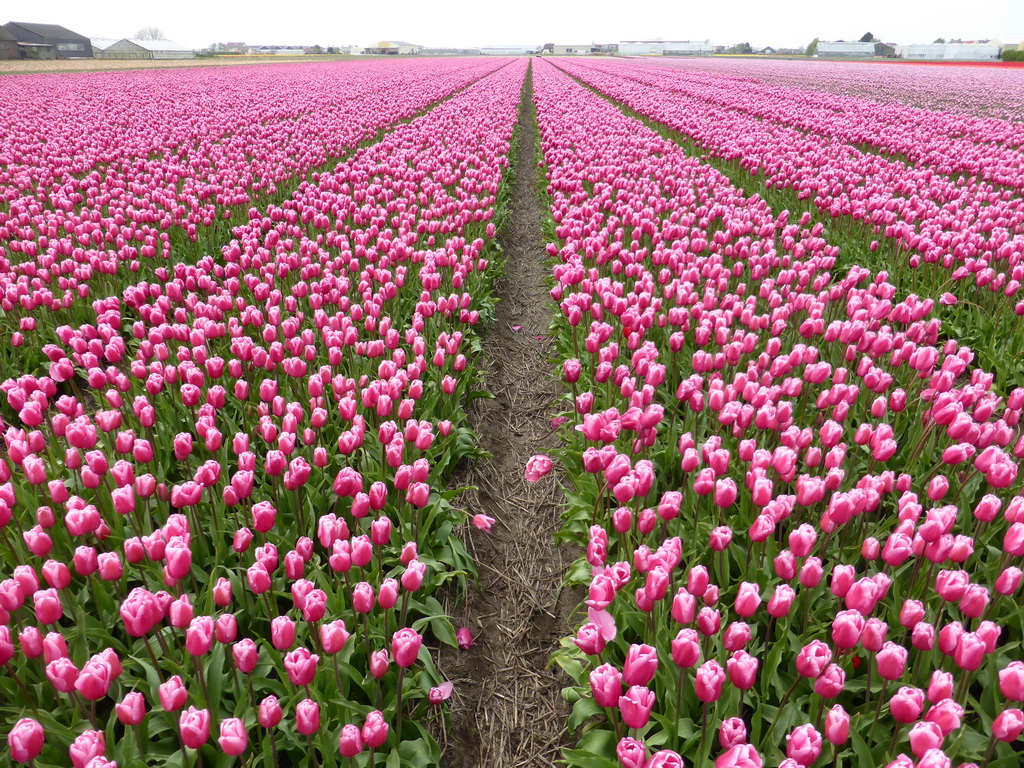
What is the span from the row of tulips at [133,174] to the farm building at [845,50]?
121824mm

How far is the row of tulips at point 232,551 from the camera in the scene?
2.02 meters

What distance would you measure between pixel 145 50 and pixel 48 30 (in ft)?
41.5

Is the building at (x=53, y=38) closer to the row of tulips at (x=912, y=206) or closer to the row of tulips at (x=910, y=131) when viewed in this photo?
the row of tulips at (x=910, y=131)

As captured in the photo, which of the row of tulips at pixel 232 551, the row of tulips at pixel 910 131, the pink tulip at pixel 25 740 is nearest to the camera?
the pink tulip at pixel 25 740

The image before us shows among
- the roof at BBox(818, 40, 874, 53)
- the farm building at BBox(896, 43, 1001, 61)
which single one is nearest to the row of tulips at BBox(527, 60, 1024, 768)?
the farm building at BBox(896, 43, 1001, 61)

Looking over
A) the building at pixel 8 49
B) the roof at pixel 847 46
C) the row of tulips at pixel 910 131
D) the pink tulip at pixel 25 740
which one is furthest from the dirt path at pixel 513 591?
the roof at pixel 847 46

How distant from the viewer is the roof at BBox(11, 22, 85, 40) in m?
78.8

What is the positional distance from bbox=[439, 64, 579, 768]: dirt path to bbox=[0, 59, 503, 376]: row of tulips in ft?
12.3

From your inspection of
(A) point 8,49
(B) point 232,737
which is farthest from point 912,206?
(A) point 8,49

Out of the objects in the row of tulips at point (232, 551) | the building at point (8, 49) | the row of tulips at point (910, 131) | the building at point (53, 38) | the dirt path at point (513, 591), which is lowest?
the dirt path at point (513, 591)

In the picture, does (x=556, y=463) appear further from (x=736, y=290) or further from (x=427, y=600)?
(x=736, y=290)

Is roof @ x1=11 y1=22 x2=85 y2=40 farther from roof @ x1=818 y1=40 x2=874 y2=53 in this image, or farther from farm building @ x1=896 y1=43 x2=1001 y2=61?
roof @ x1=818 y1=40 x2=874 y2=53

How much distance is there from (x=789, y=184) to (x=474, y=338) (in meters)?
6.57

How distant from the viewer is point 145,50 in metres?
91.1
